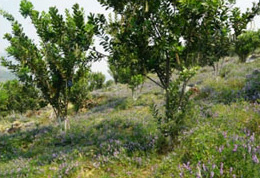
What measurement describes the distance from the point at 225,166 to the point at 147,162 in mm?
2874

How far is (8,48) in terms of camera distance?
912 centimetres

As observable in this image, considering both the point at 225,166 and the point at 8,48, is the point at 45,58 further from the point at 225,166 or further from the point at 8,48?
the point at 225,166

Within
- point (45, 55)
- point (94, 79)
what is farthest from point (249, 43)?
point (45, 55)

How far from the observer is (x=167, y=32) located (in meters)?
5.48

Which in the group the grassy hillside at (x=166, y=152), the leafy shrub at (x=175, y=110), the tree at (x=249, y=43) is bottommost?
the grassy hillside at (x=166, y=152)

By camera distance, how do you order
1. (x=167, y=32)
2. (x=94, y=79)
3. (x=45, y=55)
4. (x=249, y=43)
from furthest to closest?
(x=249, y=43) → (x=94, y=79) → (x=45, y=55) → (x=167, y=32)

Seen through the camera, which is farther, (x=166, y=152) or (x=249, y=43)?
(x=249, y=43)

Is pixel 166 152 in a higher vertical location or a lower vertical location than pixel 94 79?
lower

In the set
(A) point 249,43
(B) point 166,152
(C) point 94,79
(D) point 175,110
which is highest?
(A) point 249,43

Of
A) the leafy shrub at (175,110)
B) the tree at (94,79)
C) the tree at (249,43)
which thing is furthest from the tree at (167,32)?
the tree at (249,43)

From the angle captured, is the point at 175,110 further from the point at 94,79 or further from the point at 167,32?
the point at 94,79

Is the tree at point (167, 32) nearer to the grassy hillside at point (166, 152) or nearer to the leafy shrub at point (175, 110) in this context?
the leafy shrub at point (175, 110)

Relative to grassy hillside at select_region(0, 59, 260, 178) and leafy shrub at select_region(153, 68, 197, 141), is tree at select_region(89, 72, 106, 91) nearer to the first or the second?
grassy hillside at select_region(0, 59, 260, 178)

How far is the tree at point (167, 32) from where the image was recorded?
5.12 m
